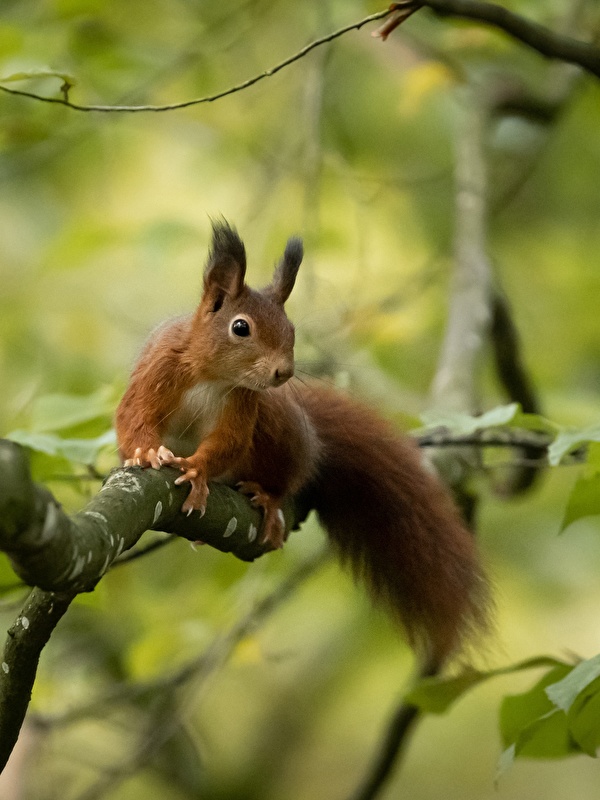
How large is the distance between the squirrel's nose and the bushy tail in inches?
17.4

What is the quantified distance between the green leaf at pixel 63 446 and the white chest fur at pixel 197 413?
0.15 m

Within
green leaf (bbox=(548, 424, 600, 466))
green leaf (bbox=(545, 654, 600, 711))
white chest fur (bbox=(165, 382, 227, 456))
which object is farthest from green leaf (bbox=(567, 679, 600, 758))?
white chest fur (bbox=(165, 382, 227, 456))

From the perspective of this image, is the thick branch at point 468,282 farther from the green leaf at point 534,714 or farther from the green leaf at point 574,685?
the green leaf at point 574,685

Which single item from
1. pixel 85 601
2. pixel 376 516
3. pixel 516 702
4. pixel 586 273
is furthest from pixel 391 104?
pixel 516 702

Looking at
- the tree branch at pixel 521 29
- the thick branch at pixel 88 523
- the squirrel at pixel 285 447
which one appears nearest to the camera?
the thick branch at pixel 88 523

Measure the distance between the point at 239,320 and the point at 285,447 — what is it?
0.26 m

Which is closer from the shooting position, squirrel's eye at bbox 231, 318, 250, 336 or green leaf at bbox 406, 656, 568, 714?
green leaf at bbox 406, 656, 568, 714

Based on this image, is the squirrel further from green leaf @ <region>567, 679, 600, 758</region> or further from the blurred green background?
green leaf @ <region>567, 679, 600, 758</region>

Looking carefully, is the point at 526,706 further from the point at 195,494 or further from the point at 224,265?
the point at 224,265

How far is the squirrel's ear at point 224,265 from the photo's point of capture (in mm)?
1942

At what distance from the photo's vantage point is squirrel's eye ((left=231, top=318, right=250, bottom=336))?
1997 millimetres

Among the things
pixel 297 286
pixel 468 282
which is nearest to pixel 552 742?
pixel 468 282

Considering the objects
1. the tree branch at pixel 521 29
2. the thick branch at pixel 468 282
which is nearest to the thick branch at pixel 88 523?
the tree branch at pixel 521 29

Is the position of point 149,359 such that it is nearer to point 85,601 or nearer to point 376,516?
point 85,601
